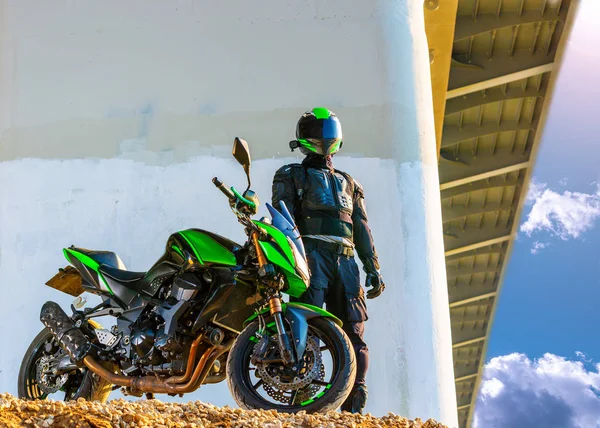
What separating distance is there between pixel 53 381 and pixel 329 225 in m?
1.79

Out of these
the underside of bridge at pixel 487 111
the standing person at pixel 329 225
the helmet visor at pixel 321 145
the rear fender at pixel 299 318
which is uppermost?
the underside of bridge at pixel 487 111

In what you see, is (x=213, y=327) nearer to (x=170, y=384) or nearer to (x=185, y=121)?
(x=170, y=384)

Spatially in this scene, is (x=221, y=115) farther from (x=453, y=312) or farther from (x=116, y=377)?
(x=453, y=312)

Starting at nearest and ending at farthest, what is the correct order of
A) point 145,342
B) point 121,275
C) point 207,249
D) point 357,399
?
point 207,249
point 145,342
point 357,399
point 121,275

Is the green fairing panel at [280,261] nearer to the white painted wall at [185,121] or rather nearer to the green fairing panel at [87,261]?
the green fairing panel at [87,261]

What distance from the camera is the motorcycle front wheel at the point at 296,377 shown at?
4617mm

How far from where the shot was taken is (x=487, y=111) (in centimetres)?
1627

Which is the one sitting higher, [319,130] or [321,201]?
[319,130]

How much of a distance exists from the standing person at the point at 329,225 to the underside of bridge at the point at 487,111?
6.43 meters

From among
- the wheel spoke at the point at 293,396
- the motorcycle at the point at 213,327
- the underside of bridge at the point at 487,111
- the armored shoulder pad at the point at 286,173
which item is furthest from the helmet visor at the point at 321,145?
the underside of bridge at the point at 487,111

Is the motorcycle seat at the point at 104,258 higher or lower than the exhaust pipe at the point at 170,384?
higher

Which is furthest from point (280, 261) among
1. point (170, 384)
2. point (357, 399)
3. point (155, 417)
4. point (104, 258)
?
point (104, 258)

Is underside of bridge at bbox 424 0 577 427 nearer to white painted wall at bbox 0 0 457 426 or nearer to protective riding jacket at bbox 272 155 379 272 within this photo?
white painted wall at bbox 0 0 457 426

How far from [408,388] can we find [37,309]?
2.85 metres
